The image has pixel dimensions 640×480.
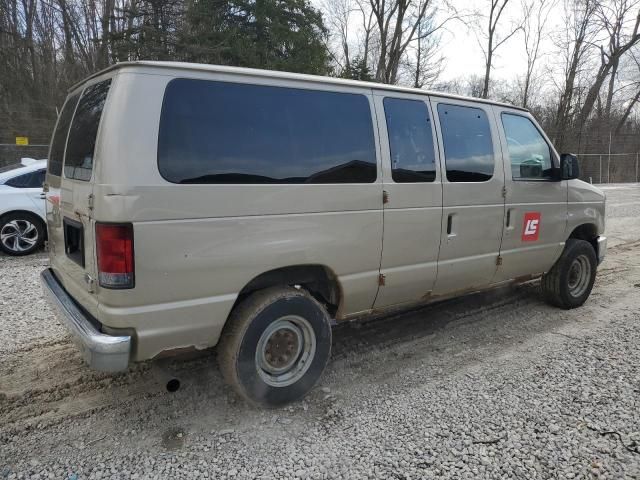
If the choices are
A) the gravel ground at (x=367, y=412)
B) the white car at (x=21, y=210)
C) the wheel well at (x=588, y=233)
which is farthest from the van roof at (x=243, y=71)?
the white car at (x=21, y=210)

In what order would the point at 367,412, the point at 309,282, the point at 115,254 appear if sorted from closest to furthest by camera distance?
1. the point at 115,254
2. the point at 367,412
3. the point at 309,282

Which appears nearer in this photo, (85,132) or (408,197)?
(85,132)

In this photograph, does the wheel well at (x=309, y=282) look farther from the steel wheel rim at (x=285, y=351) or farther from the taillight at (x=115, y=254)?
the taillight at (x=115, y=254)

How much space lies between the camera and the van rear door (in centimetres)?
276

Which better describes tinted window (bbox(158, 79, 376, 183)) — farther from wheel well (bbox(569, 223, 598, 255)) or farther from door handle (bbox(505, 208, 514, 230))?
wheel well (bbox(569, 223, 598, 255))

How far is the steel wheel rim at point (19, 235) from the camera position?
7.68 metres

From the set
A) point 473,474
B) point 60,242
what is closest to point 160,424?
point 60,242

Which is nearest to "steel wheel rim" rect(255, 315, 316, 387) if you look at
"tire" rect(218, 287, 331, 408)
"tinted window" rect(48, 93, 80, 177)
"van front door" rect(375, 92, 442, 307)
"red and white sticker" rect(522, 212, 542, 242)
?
"tire" rect(218, 287, 331, 408)

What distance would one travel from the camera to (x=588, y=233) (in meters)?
5.54

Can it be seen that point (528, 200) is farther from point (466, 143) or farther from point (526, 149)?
point (466, 143)

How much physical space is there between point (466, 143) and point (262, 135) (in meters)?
2.05

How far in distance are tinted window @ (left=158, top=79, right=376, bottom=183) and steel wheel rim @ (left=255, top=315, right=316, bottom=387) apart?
3.34ft

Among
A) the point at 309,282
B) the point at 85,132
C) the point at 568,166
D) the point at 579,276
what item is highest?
the point at 85,132

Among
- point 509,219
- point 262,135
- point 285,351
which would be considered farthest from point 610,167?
point 262,135
